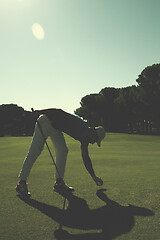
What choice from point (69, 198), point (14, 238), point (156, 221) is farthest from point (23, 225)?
point (156, 221)

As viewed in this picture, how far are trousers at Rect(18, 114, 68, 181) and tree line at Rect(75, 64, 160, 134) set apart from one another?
51.7 m

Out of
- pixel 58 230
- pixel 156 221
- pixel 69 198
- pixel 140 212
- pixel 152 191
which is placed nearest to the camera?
pixel 58 230

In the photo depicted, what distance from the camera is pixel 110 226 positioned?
128 inches

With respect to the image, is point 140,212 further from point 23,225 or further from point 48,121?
point 48,121

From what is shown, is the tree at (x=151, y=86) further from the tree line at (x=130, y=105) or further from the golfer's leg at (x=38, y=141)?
the golfer's leg at (x=38, y=141)

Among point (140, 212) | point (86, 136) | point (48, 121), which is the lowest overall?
point (140, 212)

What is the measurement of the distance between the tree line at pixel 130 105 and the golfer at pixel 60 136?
51.8 metres

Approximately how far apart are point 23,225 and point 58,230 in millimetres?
498

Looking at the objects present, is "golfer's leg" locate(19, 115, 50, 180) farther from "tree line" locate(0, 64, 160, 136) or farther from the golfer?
"tree line" locate(0, 64, 160, 136)

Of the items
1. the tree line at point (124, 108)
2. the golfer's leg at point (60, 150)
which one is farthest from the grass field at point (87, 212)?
the tree line at point (124, 108)

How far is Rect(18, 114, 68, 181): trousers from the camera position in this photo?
5277mm

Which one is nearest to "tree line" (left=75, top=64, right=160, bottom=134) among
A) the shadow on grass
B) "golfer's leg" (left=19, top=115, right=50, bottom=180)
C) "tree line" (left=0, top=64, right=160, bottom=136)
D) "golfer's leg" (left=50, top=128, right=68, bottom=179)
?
"tree line" (left=0, top=64, right=160, bottom=136)

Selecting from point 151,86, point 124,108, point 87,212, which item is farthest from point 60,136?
point 124,108

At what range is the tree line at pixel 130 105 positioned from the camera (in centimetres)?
5575
